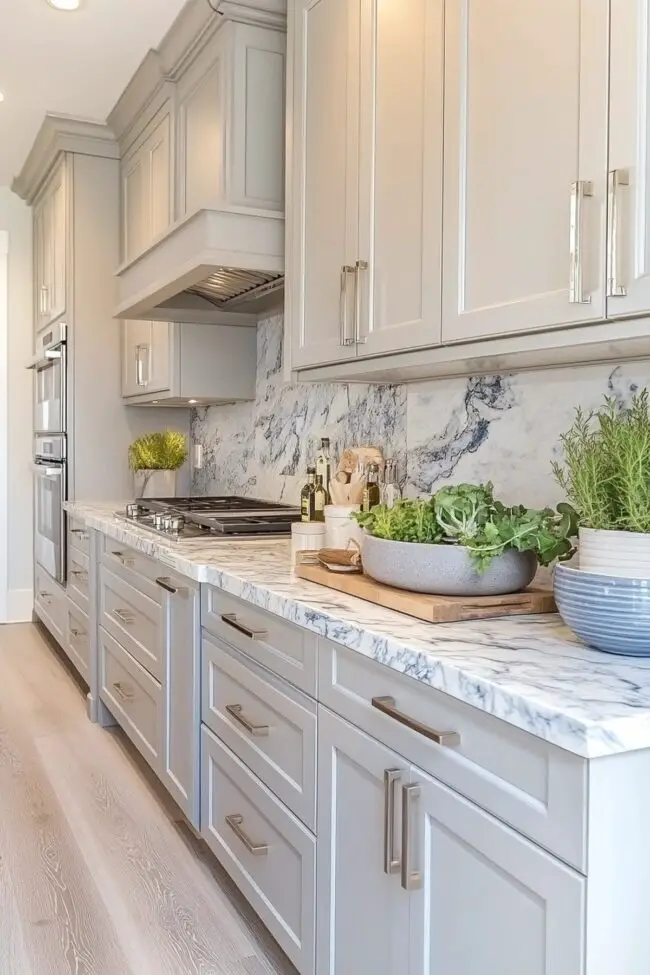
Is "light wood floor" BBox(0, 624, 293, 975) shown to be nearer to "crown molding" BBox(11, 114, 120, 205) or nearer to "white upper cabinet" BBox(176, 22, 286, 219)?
"white upper cabinet" BBox(176, 22, 286, 219)

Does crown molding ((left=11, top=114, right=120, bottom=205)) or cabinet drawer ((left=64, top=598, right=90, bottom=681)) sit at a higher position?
crown molding ((left=11, top=114, right=120, bottom=205))

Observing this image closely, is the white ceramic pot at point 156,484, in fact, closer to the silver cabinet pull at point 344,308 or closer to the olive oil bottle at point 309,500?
the olive oil bottle at point 309,500

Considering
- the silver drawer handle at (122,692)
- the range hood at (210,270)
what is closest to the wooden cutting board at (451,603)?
the range hood at (210,270)

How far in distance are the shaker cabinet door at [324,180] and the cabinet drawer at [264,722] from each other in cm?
81

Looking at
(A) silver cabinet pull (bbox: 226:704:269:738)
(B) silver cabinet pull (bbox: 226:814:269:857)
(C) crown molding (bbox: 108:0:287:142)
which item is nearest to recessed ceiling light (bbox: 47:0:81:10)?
(C) crown molding (bbox: 108:0:287:142)

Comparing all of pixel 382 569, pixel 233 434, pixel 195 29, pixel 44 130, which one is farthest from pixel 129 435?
pixel 382 569

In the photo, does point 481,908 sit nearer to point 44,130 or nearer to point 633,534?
point 633,534

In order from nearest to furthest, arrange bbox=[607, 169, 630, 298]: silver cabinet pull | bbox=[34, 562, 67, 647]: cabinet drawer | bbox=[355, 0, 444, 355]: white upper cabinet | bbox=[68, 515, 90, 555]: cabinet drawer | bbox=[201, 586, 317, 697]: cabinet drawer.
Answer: bbox=[607, 169, 630, 298]: silver cabinet pull
bbox=[201, 586, 317, 697]: cabinet drawer
bbox=[355, 0, 444, 355]: white upper cabinet
bbox=[68, 515, 90, 555]: cabinet drawer
bbox=[34, 562, 67, 647]: cabinet drawer

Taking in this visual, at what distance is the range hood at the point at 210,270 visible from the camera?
2633 mm

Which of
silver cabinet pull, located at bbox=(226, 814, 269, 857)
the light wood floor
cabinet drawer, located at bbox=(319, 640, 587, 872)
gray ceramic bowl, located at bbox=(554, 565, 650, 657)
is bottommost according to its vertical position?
the light wood floor

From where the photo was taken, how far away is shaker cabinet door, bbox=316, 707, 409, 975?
134 centimetres

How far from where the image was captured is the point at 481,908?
3.76 feet

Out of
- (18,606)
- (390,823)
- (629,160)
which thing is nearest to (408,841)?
(390,823)

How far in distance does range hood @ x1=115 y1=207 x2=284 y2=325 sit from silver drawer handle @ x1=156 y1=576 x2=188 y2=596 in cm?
95
